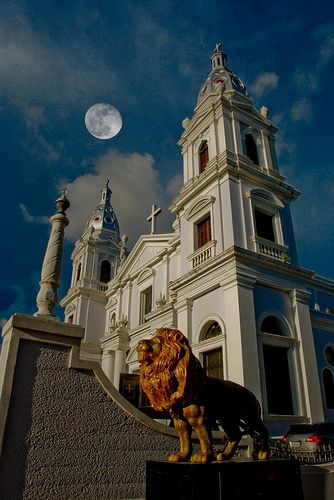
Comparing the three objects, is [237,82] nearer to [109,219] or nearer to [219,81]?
[219,81]

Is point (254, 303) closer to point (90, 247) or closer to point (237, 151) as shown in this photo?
point (237, 151)

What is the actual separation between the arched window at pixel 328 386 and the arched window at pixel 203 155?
34.3 feet

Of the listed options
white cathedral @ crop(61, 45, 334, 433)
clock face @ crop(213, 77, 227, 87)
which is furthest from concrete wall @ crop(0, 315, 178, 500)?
clock face @ crop(213, 77, 227, 87)

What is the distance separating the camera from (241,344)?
12.0 meters

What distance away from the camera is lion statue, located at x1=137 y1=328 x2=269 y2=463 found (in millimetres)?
3961

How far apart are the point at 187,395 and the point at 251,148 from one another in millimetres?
15941

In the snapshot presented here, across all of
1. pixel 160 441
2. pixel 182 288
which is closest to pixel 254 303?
pixel 182 288

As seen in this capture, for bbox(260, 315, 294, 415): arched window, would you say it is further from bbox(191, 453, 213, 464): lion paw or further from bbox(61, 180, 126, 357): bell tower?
bbox(61, 180, 126, 357): bell tower

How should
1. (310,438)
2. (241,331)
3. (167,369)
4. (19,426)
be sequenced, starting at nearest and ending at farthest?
(167,369) < (19,426) < (310,438) < (241,331)

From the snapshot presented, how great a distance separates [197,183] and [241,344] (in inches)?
301

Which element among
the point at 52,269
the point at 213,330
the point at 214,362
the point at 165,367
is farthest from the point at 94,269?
the point at 165,367

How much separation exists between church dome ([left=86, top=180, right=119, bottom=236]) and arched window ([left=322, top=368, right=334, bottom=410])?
22584 millimetres

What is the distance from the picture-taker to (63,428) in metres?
5.55

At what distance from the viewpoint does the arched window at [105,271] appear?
30.9 meters
